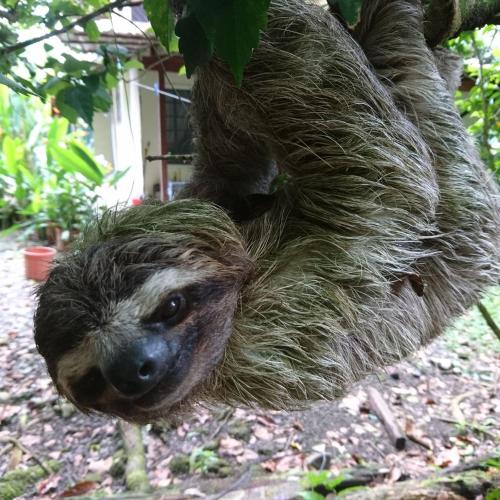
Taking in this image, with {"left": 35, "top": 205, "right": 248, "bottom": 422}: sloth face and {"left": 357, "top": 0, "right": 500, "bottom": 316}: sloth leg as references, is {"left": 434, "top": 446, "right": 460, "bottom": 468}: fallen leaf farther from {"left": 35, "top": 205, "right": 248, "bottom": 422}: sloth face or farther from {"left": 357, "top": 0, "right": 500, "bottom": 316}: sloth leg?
{"left": 35, "top": 205, "right": 248, "bottom": 422}: sloth face

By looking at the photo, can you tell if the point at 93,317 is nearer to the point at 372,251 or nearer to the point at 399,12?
the point at 372,251

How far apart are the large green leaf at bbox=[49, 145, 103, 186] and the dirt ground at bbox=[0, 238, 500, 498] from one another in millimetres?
4150

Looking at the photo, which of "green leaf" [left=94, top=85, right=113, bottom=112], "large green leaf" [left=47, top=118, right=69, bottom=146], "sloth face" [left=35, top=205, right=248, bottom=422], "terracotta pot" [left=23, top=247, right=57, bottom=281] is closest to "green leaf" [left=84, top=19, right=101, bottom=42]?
"green leaf" [left=94, top=85, right=113, bottom=112]

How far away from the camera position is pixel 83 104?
293 cm

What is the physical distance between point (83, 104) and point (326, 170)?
1.51 m

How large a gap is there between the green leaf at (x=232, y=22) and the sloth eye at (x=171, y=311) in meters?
0.92

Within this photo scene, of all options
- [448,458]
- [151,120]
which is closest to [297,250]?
[448,458]

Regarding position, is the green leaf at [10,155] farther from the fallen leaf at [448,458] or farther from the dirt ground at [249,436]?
the fallen leaf at [448,458]

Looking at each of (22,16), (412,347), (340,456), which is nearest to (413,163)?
(412,347)

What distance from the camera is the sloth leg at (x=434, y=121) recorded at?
276cm

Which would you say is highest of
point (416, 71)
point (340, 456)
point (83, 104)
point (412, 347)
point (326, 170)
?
point (416, 71)

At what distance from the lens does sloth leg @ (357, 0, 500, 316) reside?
276 cm

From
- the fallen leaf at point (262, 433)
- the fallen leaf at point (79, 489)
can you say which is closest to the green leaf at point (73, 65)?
the fallen leaf at point (79, 489)

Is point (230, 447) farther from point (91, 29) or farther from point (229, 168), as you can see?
point (91, 29)
